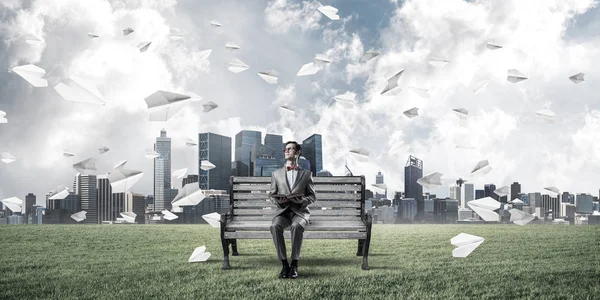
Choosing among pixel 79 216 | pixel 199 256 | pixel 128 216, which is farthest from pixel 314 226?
pixel 79 216

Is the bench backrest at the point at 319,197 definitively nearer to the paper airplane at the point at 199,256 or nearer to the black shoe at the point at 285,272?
the paper airplane at the point at 199,256

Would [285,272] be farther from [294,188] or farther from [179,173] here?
[179,173]

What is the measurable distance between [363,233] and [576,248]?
17.5 feet

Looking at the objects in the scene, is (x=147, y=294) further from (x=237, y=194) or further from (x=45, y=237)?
(x=45, y=237)

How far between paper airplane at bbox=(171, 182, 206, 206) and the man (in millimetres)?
3254

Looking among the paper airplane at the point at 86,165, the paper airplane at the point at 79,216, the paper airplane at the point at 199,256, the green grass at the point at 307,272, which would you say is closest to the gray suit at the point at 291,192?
the green grass at the point at 307,272

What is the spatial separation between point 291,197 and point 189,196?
3830 mm

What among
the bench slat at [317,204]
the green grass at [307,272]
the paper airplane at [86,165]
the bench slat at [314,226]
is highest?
the paper airplane at [86,165]

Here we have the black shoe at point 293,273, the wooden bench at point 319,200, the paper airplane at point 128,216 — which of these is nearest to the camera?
the black shoe at point 293,273

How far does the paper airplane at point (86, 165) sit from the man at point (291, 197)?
492 cm

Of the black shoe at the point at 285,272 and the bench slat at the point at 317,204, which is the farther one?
the bench slat at the point at 317,204

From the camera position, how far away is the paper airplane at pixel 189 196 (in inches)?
363

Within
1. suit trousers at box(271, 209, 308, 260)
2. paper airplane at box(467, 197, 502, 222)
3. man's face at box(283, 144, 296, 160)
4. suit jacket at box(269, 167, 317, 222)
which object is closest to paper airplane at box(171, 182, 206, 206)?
suit jacket at box(269, 167, 317, 222)

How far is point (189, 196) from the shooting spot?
937 centimetres
